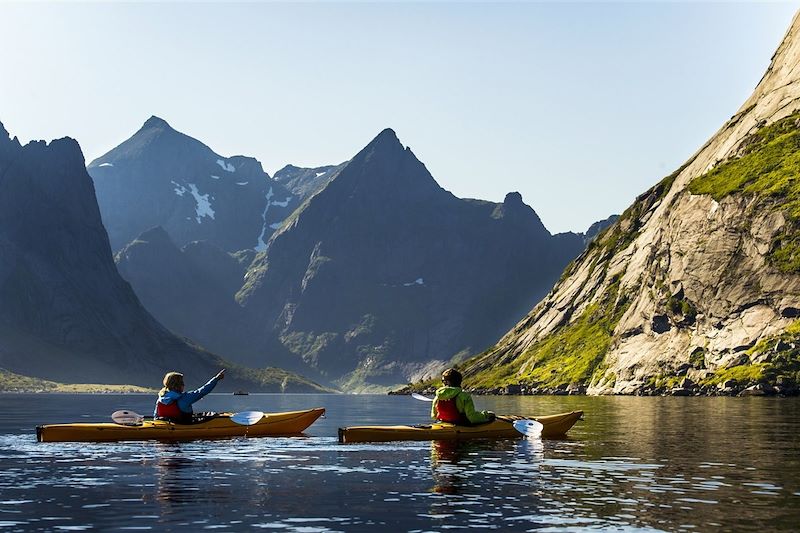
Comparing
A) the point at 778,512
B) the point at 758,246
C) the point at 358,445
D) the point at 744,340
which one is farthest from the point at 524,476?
the point at 758,246

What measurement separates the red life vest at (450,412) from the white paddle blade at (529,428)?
4.07 meters

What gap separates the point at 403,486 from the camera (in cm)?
3334

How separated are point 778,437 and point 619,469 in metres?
21.9

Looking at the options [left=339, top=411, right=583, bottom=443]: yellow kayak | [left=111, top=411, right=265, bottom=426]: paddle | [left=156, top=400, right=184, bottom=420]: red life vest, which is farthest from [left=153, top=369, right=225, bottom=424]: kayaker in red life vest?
[left=339, top=411, right=583, bottom=443]: yellow kayak

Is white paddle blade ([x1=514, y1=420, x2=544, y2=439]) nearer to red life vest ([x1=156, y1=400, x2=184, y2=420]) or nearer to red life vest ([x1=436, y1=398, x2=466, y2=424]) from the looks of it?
red life vest ([x1=436, y1=398, x2=466, y2=424])

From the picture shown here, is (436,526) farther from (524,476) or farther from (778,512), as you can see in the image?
(524,476)

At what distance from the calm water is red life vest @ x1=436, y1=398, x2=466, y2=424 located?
1.43 meters

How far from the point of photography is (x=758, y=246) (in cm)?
19888

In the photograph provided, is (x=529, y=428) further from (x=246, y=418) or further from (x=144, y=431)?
(x=144, y=431)

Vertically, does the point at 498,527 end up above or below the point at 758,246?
below

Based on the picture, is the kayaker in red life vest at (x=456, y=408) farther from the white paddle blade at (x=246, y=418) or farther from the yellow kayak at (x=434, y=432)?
the white paddle blade at (x=246, y=418)

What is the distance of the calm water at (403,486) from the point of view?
2614 centimetres

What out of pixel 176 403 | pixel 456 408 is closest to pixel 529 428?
pixel 456 408

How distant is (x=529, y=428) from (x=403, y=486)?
21.1 m
